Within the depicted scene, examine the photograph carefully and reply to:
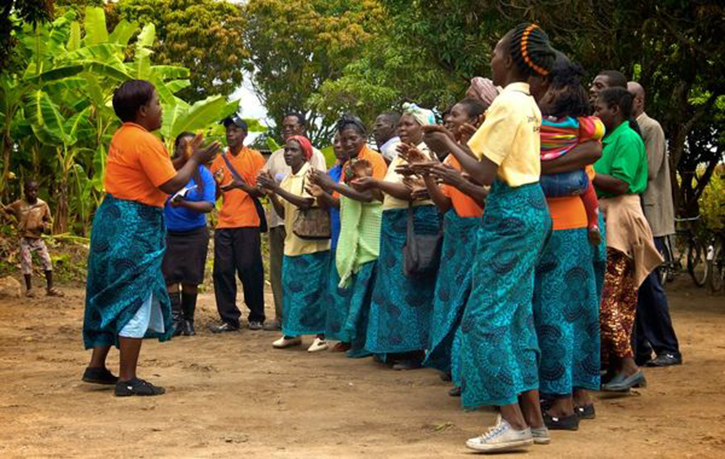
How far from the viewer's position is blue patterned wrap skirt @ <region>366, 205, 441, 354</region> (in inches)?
328

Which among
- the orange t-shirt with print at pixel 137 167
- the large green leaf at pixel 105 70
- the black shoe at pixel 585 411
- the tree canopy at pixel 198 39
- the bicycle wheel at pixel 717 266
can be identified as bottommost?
the black shoe at pixel 585 411

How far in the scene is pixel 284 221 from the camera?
1050cm

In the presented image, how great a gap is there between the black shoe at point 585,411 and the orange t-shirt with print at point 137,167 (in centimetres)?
277

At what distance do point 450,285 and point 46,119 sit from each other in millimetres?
9056

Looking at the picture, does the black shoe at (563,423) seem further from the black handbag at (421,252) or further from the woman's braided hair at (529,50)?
the black handbag at (421,252)

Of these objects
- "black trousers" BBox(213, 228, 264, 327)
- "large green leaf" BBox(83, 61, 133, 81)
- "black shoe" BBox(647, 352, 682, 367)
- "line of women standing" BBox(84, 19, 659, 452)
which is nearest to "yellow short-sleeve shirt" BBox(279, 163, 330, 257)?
"line of women standing" BBox(84, 19, 659, 452)

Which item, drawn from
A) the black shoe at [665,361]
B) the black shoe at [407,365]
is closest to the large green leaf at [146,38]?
the black shoe at [407,365]

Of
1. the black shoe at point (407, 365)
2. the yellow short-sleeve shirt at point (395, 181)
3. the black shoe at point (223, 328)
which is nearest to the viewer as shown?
the yellow short-sleeve shirt at point (395, 181)

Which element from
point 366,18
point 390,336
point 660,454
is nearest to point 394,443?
point 660,454

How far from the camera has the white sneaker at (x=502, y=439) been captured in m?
5.35

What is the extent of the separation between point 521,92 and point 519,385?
4.53ft

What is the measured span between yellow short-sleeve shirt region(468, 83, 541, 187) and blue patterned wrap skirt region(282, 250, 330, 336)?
173 inches

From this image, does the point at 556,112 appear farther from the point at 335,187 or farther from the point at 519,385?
the point at 335,187

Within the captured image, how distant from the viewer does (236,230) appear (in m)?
10.9
